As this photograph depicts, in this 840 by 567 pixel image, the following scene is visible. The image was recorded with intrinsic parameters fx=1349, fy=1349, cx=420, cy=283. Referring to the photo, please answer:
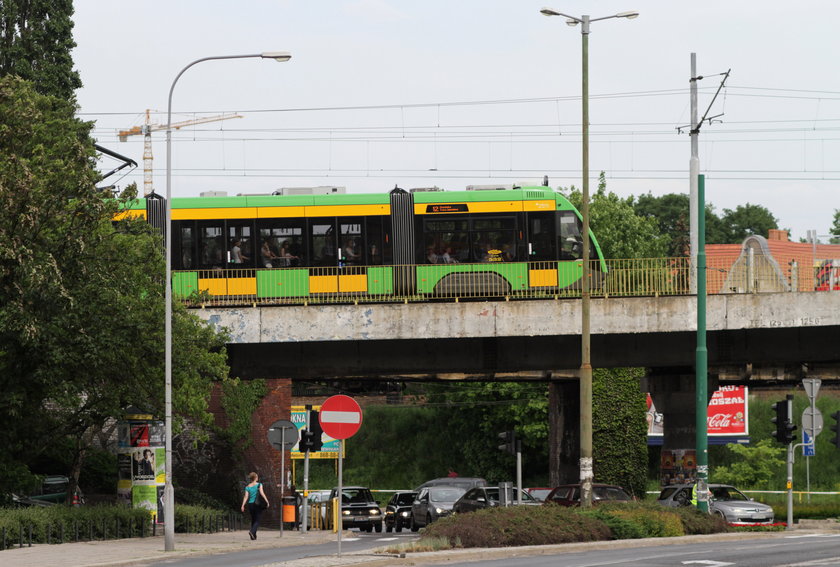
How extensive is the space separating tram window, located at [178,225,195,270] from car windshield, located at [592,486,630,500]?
45.3 feet

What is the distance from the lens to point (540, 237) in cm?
3950

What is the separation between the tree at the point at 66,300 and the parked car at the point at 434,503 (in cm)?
770

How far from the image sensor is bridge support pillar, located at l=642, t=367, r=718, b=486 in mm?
45125

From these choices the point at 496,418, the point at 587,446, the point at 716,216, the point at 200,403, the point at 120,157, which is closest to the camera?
the point at 587,446

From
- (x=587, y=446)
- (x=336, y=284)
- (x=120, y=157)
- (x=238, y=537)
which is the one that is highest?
(x=120, y=157)

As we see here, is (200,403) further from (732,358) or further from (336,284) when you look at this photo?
(732,358)

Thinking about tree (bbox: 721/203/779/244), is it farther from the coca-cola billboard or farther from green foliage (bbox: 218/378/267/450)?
green foliage (bbox: 218/378/267/450)

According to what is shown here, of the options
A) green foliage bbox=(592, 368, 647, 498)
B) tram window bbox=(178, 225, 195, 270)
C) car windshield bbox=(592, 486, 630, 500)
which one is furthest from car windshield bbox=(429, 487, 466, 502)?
green foliage bbox=(592, 368, 647, 498)

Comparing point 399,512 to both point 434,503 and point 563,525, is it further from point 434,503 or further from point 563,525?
point 563,525

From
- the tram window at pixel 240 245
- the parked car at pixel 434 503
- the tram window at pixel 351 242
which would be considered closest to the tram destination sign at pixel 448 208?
the tram window at pixel 351 242

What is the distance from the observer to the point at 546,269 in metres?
39.5

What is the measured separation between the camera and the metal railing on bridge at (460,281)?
3928cm

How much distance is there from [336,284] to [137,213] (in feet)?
20.9

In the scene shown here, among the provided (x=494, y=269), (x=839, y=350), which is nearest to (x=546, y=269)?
(x=494, y=269)
